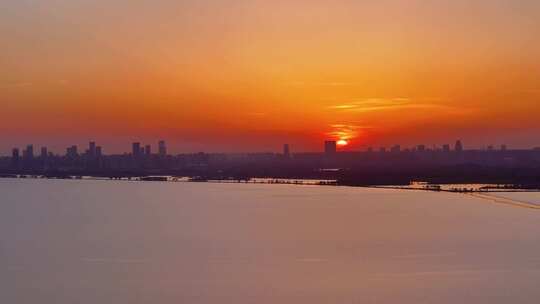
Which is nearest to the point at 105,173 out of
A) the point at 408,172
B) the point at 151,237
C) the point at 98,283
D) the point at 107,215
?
the point at 408,172

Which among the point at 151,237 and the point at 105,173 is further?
the point at 105,173

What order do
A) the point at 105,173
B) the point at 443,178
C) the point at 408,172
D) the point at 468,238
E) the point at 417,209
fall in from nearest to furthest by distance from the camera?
1. the point at 468,238
2. the point at 417,209
3. the point at 443,178
4. the point at 408,172
5. the point at 105,173

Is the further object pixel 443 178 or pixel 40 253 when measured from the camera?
pixel 443 178

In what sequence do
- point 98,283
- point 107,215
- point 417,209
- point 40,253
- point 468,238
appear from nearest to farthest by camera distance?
point 98,283
point 40,253
point 468,238
point 107,215
point 417,209

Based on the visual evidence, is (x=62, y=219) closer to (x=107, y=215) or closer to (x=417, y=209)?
(x=107, y=215)

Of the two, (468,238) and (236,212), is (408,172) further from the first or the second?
(468,238)

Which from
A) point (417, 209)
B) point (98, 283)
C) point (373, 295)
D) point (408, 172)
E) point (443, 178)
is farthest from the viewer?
point (408, 172)

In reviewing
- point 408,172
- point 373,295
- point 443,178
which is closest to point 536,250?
point 373,295
